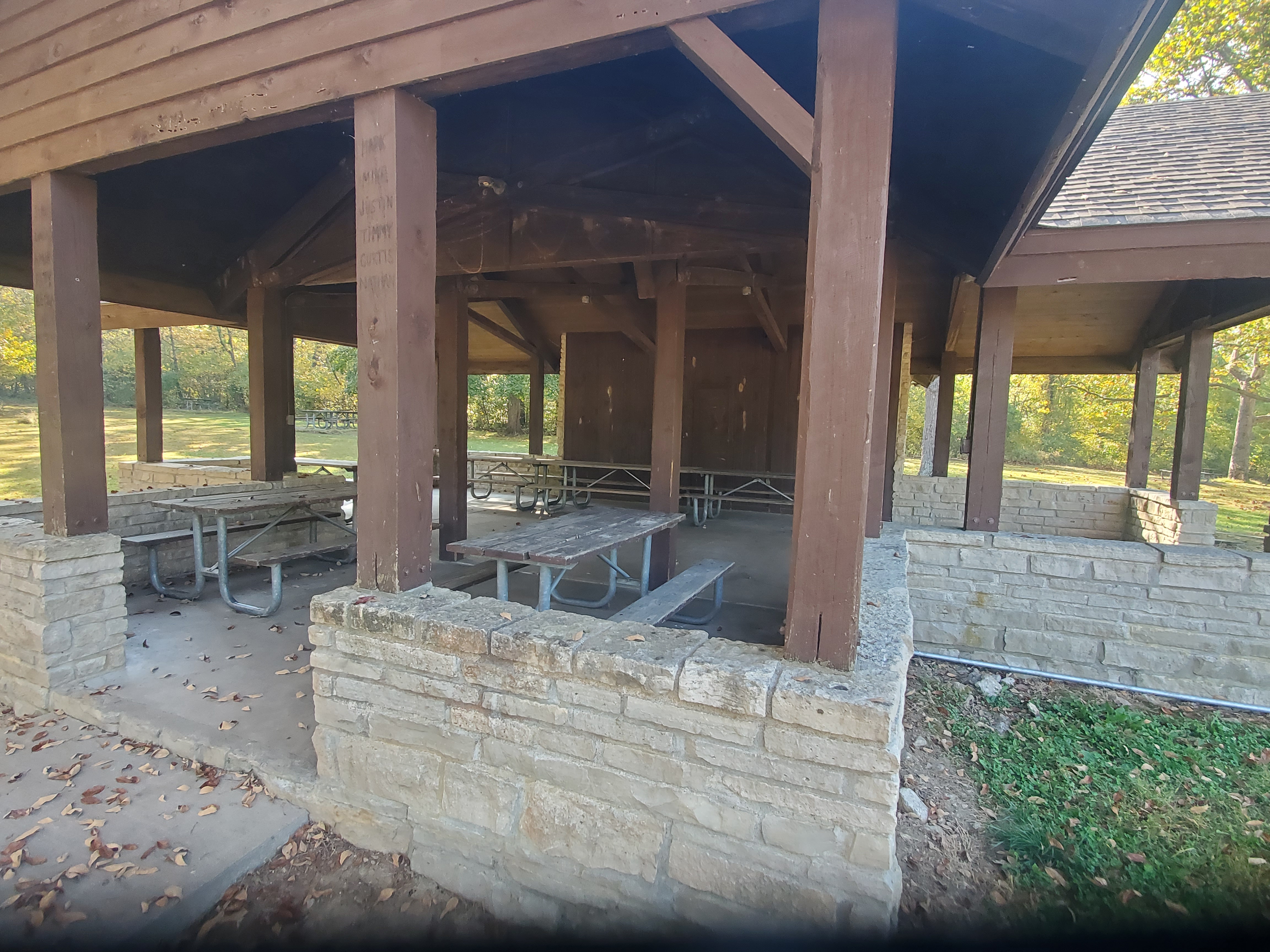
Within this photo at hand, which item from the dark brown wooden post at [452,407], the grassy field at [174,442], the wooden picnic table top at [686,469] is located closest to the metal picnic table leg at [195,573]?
the dark brown wooden post at [452,407]

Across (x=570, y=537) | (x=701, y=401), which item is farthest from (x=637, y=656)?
(x=701, y=401)

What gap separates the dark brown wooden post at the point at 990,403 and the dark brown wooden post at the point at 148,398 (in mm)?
7967

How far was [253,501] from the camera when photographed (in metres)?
4.42

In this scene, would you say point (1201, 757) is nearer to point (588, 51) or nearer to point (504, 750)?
point (504, 750)

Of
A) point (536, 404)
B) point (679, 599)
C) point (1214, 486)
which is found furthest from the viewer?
point (1214, 486)

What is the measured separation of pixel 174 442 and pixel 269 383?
15.1 m

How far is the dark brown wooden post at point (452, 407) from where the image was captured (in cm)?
497

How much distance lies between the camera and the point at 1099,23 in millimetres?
1699

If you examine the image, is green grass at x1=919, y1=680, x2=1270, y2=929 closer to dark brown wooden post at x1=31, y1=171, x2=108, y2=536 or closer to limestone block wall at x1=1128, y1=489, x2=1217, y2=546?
limestone block wall at x1=1128, y1=489, x2=1217, y2=546

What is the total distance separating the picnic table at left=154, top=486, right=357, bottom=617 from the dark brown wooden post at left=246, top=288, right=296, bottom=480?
0.57 m

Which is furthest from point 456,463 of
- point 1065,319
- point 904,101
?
point 1065,319

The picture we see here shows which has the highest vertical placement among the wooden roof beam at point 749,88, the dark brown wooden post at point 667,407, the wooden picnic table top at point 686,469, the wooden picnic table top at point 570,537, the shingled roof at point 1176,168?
the shingled roof at point 1176,168

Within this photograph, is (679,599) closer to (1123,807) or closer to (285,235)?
(1123,807)

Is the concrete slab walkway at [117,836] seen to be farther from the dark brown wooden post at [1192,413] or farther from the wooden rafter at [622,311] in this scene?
the dark brown wooden post at [1192,413]
